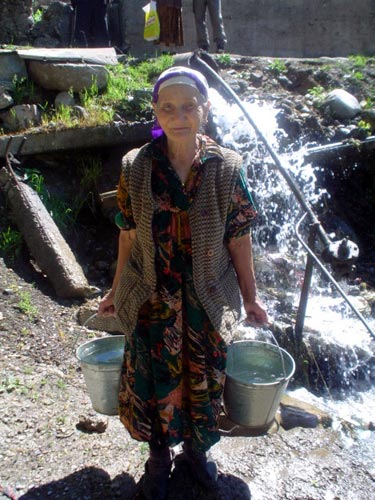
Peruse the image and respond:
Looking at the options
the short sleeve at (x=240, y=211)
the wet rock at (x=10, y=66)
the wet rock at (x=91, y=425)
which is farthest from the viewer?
the wet rock at (x=10, y=66)

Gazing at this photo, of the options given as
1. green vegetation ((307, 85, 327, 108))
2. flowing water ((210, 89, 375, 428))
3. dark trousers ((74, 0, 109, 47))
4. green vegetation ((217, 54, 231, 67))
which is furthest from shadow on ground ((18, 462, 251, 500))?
dark trousers ((74, 0, 109, 47))

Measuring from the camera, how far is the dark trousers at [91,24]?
8.80 metres

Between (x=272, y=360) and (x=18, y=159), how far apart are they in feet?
12.6

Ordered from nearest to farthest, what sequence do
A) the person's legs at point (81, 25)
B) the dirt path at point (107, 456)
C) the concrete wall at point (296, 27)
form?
the dirt path at point (107, 456), the person's legs at point (81, 25), the concrete wall at point (296, 27)

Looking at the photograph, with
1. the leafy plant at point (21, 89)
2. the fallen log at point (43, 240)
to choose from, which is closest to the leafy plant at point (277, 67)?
the leafy plant at point (21, 89)

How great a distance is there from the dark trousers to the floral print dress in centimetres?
760

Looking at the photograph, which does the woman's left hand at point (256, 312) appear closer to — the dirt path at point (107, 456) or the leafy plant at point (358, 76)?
the dirt path at point (107, 456)

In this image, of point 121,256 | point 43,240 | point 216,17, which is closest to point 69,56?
point 216,17

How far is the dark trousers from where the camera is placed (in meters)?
8.80

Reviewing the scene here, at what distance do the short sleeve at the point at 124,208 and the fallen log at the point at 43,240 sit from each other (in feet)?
7.31

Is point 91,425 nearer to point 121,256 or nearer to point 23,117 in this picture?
point 121,256

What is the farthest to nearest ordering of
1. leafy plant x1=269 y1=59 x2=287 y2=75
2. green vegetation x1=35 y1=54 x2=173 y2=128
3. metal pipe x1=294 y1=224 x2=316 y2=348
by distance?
leafy plant x1=269 y1=59 x2=287 y2=75
green vegetation x1=35 y1=54 x2=173 y2=128
metal pipe x1=294 y1=224 x2=316 y2=348

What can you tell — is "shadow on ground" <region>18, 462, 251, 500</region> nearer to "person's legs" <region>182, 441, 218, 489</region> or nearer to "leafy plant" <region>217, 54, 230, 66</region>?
"person's legs" <region>182, 441, 218, 489</region>

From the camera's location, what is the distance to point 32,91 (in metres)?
6.19
